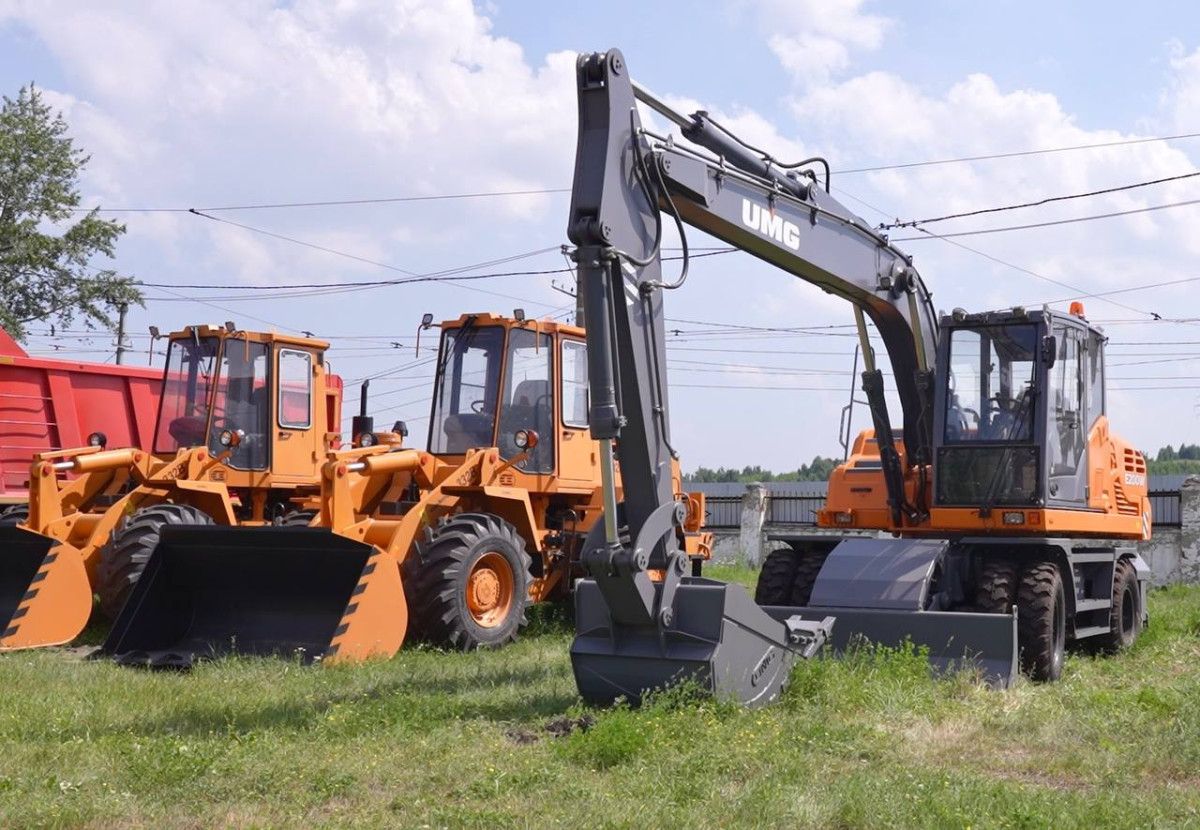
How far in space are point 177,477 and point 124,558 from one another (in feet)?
5.00

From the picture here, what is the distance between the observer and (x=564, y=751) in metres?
7.04

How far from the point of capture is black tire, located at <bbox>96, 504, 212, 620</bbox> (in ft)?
39.5

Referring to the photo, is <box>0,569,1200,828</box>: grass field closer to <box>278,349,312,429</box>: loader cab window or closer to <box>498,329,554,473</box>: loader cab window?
<box>498,329,554,473</box>: loader cab window

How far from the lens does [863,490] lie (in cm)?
1191

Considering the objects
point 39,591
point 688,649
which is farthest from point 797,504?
point 688,649

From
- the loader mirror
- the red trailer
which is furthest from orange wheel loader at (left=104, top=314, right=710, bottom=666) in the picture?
the red trailer

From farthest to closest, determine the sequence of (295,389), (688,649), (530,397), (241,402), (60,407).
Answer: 1. (60,407)
2. (295,389)
3. (241,402)
4. (530,397)
5. (688,649)

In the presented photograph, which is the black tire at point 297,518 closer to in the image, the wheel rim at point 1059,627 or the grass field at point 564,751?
the grass field at point 564,751

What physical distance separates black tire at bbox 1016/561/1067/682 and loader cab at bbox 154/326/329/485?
7.70 m

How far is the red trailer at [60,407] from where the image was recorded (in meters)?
16.2

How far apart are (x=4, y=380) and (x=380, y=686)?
373 inches

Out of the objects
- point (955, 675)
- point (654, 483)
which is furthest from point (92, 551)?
point (955, 675)

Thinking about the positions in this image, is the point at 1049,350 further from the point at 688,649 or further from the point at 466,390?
the point at 466,390

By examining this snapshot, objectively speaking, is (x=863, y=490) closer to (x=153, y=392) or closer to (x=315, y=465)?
(x=315, y=465)
